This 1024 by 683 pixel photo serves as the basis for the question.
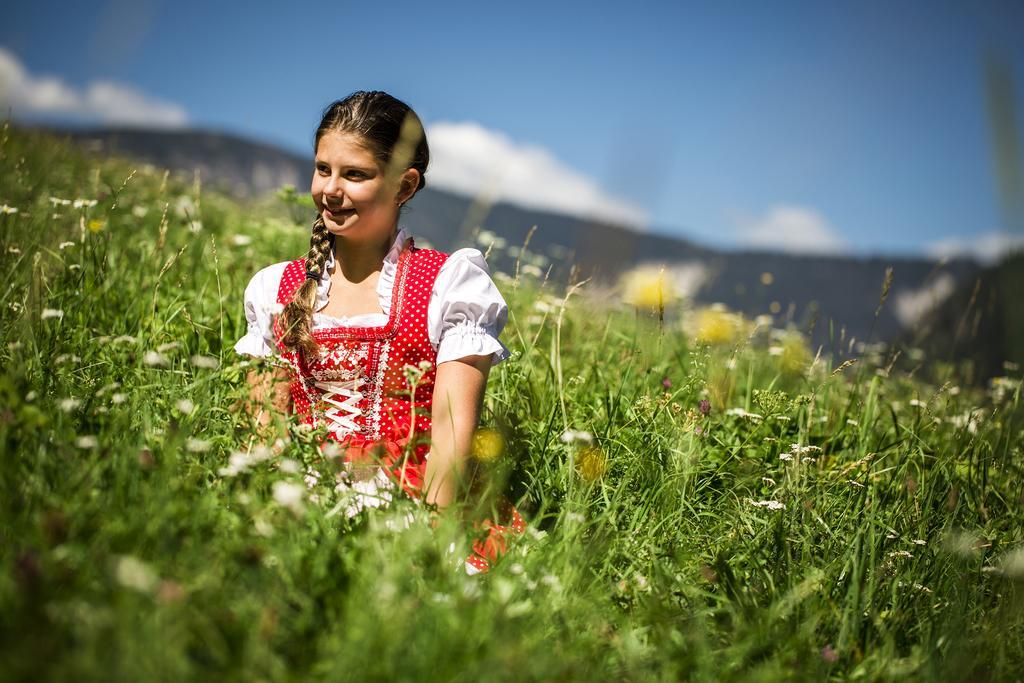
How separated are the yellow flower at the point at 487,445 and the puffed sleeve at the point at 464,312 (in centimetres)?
22

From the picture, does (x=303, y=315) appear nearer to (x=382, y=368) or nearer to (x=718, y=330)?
(x=382, y=368)

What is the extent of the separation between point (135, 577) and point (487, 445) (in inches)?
46.7

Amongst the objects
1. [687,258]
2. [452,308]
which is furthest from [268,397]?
[687,258]

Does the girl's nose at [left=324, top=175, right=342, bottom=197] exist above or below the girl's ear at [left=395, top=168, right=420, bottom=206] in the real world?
below

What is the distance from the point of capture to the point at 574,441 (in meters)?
2.14

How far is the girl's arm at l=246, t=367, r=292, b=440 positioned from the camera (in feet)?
5.61

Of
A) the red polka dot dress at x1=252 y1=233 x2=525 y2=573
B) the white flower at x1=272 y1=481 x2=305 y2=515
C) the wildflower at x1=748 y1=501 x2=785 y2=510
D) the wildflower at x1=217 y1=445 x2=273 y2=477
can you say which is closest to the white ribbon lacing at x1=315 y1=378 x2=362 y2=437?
the red polka dot dress at x1=252 y1=233 x2=525 y2=573

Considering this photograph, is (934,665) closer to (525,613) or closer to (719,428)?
(525,613)

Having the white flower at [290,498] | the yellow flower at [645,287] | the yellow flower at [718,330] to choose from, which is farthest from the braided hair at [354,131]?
the yellow flower at [718,330]

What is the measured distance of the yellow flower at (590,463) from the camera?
206 cm

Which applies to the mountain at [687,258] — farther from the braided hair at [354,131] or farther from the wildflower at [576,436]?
the wildflower at [576,436]

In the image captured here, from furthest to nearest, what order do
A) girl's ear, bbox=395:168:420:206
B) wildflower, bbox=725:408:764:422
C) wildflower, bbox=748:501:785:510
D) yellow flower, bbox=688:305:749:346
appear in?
1. yellow flower, bbox=688:305:749:346
2. wildflower, bbox=725:408:764:422
3. girl's ear, bbox=395:168:420:206
4. wildflower, bbox=748:501:785:510

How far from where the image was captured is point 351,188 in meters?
2.07

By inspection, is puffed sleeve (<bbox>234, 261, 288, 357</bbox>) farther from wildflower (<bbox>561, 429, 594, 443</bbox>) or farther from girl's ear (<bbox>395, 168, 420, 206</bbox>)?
wildflower (<bbox>561, 429, 594, 443</bbox>)
